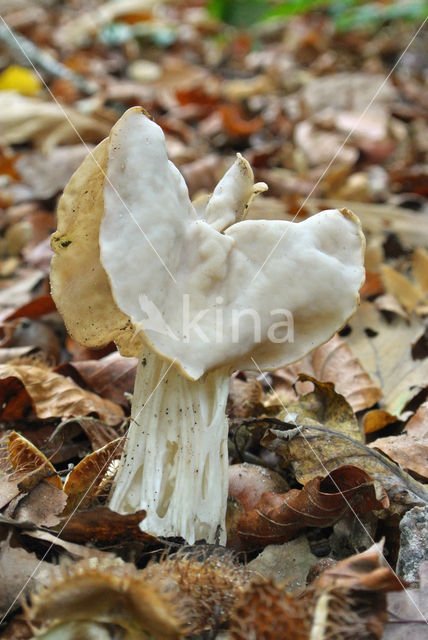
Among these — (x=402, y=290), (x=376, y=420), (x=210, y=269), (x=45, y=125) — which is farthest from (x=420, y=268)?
(x=45, y=125)

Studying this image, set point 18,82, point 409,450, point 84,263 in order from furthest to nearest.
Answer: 1. point 18,82
2. point 409,450
3. point 84,263

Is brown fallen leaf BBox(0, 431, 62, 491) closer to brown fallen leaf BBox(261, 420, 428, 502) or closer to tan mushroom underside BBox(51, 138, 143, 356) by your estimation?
tan mushroom underside BBox(51, 138, 143, 356)

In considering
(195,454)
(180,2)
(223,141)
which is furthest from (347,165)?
(180,2)

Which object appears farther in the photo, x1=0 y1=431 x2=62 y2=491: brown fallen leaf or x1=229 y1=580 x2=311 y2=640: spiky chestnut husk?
x1=0 y1=431 x2=62 y2=491: brown fallen leaf

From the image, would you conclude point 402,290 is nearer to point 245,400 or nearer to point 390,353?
point 390,353

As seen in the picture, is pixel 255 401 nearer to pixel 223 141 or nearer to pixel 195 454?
pixel 195 454

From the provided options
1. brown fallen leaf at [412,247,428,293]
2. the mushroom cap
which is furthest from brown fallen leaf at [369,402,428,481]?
brown fallen leaf at [412,247,428,293]

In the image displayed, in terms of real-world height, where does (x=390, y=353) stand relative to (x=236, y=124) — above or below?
above
